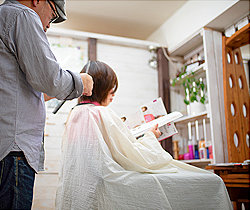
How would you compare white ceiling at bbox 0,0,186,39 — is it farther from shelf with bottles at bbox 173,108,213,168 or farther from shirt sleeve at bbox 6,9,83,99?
shirt sleeve at bbox 6,9,83,99

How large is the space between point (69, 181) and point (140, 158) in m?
0.42

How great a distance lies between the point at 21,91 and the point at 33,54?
0.44 ft

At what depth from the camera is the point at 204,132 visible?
9.69 feet

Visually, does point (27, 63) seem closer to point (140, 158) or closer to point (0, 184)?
point (0, 184)

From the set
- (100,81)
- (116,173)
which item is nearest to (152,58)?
(100,81)

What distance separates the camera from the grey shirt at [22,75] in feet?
2.92

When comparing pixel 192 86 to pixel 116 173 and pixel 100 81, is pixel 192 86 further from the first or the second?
pixel 116 173

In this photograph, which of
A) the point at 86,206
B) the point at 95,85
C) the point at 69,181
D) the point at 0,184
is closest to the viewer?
the point at 0,184

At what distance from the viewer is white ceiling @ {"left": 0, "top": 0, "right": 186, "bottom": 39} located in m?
3.16

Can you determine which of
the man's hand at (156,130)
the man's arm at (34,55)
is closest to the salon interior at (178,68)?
the man's hand at (156,130)

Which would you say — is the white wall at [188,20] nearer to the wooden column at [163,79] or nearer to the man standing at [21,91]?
the wooden column at [163,79]

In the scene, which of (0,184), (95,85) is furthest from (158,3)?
(0,184)

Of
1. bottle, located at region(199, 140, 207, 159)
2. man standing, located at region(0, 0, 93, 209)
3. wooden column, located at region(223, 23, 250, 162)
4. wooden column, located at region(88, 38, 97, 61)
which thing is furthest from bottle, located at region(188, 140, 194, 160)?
man standing, located at region(0, 0, 93, 209)

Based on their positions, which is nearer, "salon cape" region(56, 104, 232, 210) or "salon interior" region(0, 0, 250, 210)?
"salon cape" region(56, 104, 232, 210)
